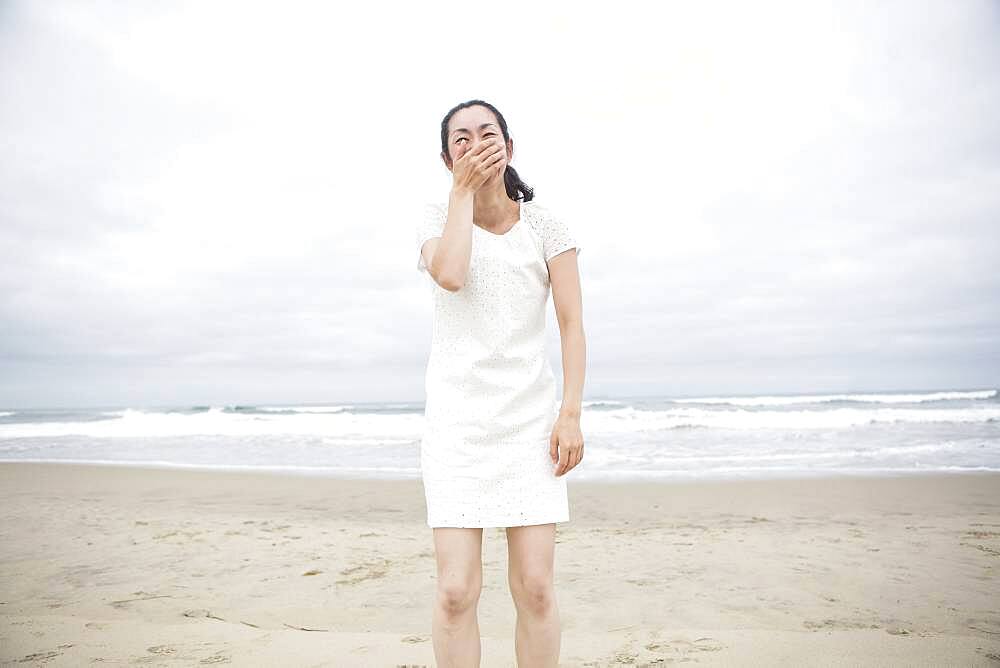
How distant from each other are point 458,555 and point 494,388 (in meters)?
0.54

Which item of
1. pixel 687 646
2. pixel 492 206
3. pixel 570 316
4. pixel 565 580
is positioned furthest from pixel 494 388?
pixel 565 580

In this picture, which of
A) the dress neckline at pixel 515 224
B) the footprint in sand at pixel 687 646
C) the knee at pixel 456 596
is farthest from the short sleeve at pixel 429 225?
the footprint in sand at pixel 687 646

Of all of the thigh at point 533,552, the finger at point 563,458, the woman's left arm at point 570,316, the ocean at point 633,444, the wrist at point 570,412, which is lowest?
the ocean at point 633,444

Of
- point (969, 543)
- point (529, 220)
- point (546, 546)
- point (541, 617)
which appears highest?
point (529, 220)

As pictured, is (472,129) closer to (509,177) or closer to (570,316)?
(509,177)

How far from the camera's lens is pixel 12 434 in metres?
22.1

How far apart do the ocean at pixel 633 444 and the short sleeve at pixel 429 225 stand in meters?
8.75

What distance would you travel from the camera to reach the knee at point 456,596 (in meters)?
2.11

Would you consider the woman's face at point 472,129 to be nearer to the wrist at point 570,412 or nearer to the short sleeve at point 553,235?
the short sleeve at point 553,235

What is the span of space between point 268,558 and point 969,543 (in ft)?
20.1

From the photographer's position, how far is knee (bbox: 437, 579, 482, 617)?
2111mm

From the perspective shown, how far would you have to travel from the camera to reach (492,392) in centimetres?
224

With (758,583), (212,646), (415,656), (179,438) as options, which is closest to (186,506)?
(212,646)

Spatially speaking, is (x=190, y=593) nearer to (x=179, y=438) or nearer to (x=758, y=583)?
(x=758, y=583)
